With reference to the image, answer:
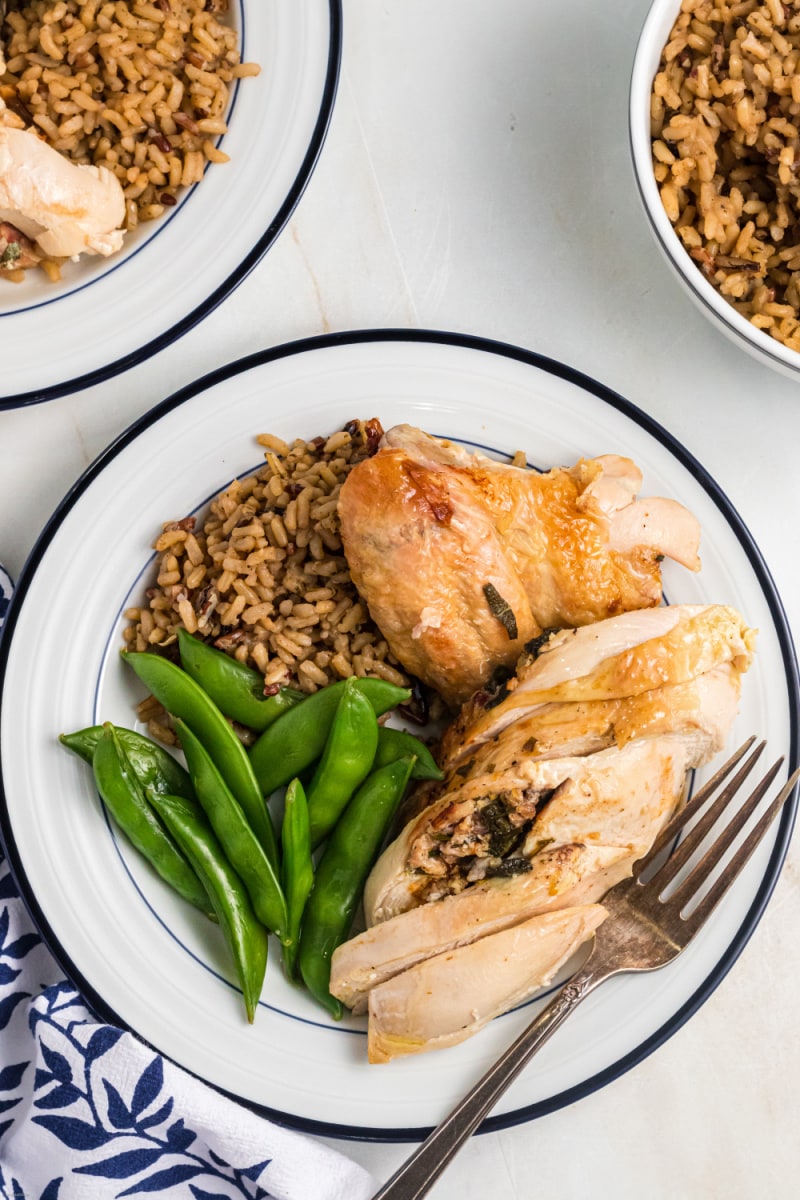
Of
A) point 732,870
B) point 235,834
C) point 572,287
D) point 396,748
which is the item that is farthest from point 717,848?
point 572,287

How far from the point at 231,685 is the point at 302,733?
18 cm

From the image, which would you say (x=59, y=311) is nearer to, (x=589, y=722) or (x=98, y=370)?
(x=98, y=370)

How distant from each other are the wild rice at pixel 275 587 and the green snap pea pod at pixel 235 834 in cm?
17

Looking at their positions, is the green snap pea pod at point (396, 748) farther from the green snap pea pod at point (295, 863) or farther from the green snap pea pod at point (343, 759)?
the green snap pea pod at point (295, 863)

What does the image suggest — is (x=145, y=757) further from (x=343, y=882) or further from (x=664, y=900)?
(x=664, y=900)

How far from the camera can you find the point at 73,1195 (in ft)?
7.48

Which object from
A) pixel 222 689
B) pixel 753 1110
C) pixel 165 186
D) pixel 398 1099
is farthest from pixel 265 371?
pixel 753 1110

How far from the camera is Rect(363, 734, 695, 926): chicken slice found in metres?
2.03

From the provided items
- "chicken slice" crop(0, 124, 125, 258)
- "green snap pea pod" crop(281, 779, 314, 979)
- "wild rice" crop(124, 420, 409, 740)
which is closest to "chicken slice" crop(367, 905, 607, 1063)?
"green snap pea pod" crop(281, 779, 314, 979)

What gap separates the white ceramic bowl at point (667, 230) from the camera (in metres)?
2.23

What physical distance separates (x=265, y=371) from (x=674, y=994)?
5.31 ft

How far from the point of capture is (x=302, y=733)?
2266 millimetres

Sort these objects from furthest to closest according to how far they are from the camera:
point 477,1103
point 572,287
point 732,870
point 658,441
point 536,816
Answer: point 572,287 < point 658,441 < point 732,870 < point 477,1103 < point 536,816

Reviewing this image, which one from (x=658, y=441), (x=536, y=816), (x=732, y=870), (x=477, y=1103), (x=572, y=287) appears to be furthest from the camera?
(x=572, y=287)
